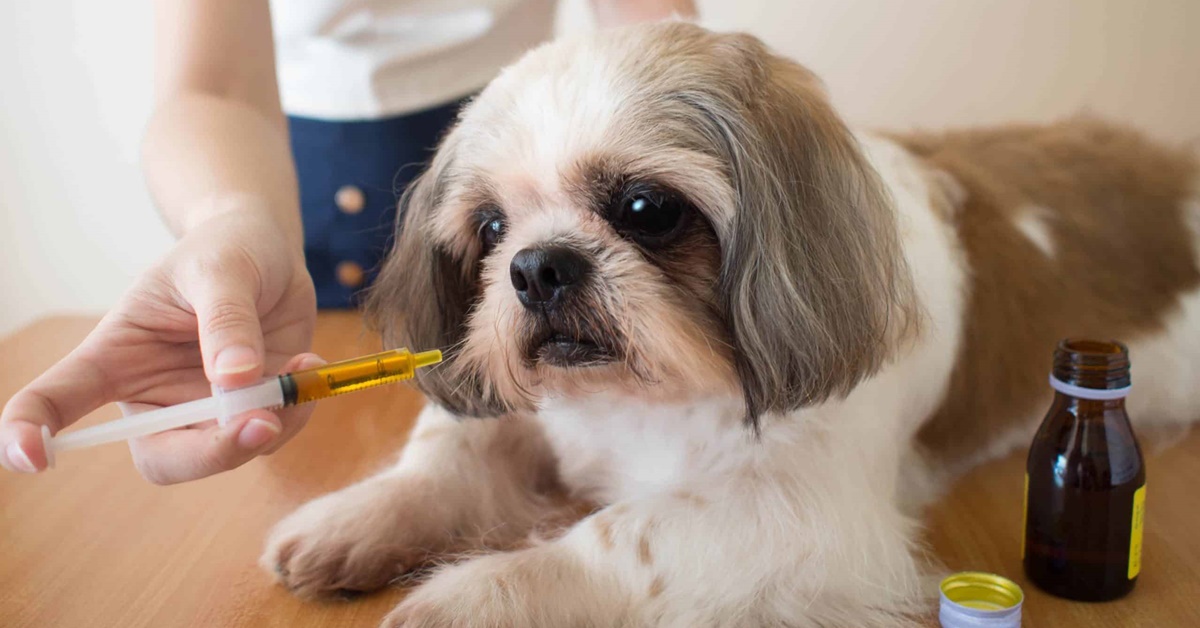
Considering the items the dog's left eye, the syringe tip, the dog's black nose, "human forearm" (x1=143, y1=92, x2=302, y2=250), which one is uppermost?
"human forearm" (x1=143, y1=92, x2=302, y2=250)

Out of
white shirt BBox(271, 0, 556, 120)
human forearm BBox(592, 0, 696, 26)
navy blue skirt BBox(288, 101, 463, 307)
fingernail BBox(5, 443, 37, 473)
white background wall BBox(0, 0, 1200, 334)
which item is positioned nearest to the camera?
fingernail BBox(5, 443, 37, 473)

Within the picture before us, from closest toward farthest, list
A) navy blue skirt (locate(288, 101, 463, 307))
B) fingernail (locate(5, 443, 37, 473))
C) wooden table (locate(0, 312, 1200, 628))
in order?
fingernail (locate(5, 443, 37, 473)) < wooden table (locate(0, 312, 1200, 628)) < navy blue skirt (locate(288, 101, 463, 307))

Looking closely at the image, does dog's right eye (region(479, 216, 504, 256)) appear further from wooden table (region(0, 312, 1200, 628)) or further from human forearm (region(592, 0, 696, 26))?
human forearm (region(592, 0, 696, 26))

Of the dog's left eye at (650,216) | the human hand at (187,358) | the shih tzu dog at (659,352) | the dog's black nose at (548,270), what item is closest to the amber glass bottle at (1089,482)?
the shih tzu dog at (659,352)

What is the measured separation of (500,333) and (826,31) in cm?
198

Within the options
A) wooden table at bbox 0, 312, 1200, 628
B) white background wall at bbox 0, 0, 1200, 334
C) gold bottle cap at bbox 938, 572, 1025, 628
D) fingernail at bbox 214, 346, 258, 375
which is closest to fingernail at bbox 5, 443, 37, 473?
fingernail at bbox 214, 346, 258, 375

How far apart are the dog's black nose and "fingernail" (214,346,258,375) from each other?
35 centimetres

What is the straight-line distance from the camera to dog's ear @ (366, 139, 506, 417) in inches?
58.2

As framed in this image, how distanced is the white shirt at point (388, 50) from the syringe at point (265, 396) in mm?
1477

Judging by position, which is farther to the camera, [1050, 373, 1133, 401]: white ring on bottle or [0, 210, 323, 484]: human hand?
[1050, 373, 1133, 401]: white ring on bottle

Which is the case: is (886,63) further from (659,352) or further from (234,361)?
(234,361)

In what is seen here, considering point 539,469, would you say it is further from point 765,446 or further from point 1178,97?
point 1178,97

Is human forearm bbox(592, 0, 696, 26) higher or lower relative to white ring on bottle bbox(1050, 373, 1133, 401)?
higher

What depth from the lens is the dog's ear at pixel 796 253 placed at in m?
1.23
